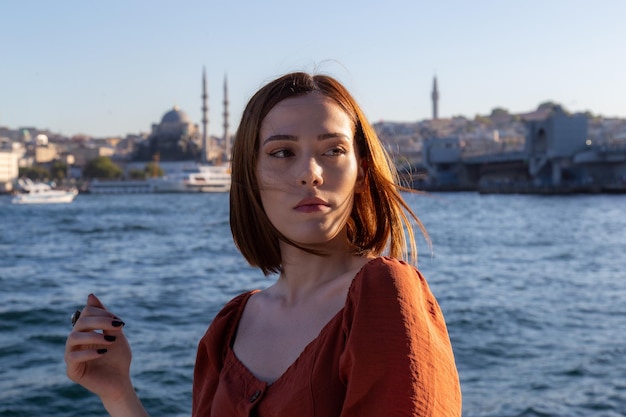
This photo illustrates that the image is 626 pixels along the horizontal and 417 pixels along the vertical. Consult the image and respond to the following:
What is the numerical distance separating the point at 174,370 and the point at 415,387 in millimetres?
4217

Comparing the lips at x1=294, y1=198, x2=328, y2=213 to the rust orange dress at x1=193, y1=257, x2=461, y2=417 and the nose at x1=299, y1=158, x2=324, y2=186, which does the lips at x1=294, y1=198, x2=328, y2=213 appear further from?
the rust orange dress at x1=193, y1=257, x2=461, y2=417

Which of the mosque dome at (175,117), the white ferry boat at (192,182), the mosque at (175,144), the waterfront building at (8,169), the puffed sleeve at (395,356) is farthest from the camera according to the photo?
the mosque dome at (175,117)

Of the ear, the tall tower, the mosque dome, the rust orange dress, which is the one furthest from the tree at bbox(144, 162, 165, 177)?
the rust orange dress

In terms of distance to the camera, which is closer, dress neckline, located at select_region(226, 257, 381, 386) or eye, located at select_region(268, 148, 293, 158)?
dress neckline, located at select_region(226, 257, 381, 386)

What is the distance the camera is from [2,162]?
2657 inches

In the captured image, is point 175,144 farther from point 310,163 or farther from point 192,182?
point 310,163

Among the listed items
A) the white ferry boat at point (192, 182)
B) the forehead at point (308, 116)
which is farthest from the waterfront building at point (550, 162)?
the forehead at point (308, 116)

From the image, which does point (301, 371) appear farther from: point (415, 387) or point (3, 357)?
point (3, 357)

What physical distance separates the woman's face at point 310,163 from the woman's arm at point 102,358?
0.74 ft

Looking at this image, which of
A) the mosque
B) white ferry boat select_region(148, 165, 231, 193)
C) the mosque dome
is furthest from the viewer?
the mosque dome

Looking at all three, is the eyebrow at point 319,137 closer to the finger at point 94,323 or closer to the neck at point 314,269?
the neck at point 314,269

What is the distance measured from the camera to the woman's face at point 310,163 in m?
0.88

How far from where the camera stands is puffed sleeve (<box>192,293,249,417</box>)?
99cm

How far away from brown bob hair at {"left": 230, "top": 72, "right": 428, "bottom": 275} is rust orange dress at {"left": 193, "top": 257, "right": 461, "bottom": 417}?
19 centimetres
